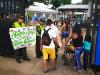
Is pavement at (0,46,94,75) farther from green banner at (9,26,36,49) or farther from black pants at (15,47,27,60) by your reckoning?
green banner at (9,26,36,49)

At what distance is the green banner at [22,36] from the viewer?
11.3 m

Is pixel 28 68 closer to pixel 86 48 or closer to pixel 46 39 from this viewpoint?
pixel 46 39

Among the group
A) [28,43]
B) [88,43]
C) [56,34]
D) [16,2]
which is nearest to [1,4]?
[16,2]

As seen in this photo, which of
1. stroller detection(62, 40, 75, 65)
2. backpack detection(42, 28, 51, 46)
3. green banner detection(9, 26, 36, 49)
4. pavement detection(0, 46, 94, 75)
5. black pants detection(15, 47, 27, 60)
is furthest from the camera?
black pants detection(15, 47, 27, 60)

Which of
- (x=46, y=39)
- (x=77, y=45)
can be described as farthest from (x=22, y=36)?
(x=77, y=45)

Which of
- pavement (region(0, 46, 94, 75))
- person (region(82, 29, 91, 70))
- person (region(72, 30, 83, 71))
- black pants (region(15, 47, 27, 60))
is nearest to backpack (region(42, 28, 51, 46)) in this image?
person (region(72, 30, 83, 71))

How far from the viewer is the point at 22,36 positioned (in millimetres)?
11602

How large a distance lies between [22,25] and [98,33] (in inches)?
135

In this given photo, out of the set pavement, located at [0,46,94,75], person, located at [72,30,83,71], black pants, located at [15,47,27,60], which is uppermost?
person, located at [72,30,83,71]

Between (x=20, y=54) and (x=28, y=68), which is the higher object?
(x=20, y=54)

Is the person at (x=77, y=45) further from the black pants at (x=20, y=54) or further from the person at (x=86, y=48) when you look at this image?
the black pants at (x=20, y=54)

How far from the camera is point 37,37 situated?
12.6 metres

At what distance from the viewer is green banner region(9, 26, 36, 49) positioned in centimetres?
1130

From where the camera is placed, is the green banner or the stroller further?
the green banner
